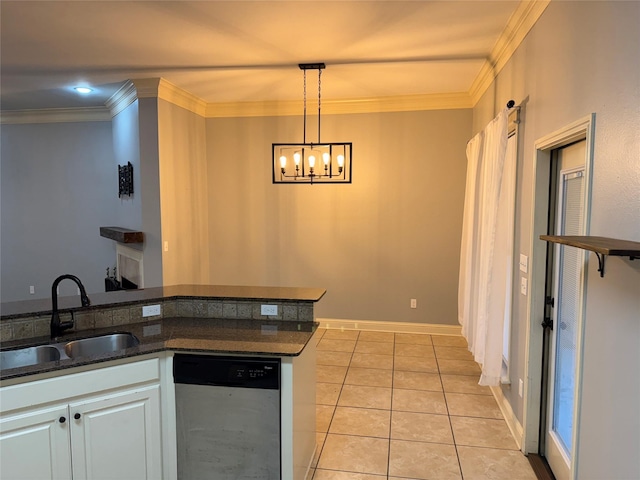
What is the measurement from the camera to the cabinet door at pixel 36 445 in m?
1.71

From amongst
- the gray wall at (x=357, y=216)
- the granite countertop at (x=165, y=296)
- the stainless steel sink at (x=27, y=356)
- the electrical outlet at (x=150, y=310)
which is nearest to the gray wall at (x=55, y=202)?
the gray wall at (x=357, y=216)

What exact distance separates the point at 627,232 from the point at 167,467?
2.40 meters

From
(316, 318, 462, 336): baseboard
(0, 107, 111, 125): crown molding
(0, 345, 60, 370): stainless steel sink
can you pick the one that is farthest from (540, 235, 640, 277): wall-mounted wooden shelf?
(0, 107, 111, 125): crown molding

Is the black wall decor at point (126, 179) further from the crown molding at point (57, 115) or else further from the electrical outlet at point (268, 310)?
the electrical outlet at point (268, 310)

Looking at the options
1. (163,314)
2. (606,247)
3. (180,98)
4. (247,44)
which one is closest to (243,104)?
(180,98)

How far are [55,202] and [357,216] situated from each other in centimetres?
429

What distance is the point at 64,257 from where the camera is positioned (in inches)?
223

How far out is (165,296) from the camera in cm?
Result: 260

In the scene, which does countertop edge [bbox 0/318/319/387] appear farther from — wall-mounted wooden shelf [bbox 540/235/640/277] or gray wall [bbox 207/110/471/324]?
gray wall [bbox 207/110/471/324]

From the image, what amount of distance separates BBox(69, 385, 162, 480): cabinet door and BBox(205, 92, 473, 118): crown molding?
3984mm

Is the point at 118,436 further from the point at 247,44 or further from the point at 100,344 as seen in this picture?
the point at 247,44

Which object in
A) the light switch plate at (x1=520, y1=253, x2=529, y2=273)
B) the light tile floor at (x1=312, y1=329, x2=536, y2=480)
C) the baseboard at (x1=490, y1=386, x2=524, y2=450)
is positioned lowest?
the light tile floor at (x1=312, y1=329, x2=536, y2=480)

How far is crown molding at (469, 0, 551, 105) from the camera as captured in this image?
2.46 m

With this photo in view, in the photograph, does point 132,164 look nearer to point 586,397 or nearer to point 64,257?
point 64,257
